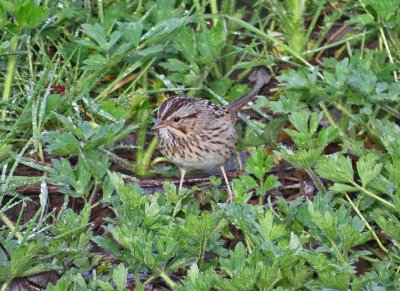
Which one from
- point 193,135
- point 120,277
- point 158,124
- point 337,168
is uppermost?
point 337,168

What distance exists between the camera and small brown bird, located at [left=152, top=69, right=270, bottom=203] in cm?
595

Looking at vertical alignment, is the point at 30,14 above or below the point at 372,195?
above

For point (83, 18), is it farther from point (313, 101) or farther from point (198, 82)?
point (313, 101)

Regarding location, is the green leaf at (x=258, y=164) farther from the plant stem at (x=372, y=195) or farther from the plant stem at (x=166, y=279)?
the plant stem at (x=166, y=279)

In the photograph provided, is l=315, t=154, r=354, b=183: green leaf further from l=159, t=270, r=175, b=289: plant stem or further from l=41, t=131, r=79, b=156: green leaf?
l=41, t=131, r=79, b=156: green leaf

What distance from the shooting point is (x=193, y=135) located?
6.07m

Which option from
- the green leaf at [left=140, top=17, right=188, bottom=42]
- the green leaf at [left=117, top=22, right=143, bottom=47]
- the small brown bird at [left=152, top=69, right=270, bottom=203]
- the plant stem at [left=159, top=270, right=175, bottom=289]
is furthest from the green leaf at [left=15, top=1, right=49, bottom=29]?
the plant stem at [left=159, top=270, right=175, bottom=289]

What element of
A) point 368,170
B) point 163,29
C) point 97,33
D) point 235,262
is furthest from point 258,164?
point 97,33

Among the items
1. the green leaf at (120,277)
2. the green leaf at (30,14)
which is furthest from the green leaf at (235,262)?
the green leaf at (30,14)

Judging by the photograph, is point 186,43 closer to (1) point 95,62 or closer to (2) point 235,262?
(1) point 95,62

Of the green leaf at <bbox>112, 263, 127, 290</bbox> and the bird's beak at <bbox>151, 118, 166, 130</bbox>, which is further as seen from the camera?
the bird's beak at <bbox>151, 118, 166, 130</bbox>

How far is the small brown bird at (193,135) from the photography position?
5949 mm

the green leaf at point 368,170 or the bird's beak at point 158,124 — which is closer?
the green leaf at point 368,170

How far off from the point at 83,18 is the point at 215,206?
1.77m
